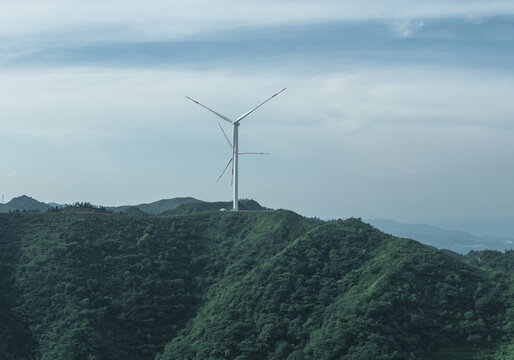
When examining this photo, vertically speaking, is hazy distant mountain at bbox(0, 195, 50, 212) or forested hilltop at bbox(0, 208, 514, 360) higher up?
hazy distant mountain at bbox(0, 195, 50, 212)

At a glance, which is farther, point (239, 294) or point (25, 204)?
point (25, 204)

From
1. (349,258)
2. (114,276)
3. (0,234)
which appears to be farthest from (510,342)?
(0,234)

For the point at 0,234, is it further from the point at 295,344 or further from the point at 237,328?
the point at 295,344

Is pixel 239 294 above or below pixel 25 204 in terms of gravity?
below

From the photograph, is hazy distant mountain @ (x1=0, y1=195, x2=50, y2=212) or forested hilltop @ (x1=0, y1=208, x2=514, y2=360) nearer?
forested hilltop @ (x1=0, y1=208, x2=514, y2=360)

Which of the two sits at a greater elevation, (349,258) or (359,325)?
(349,258)

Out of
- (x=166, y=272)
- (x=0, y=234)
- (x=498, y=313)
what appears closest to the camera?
(x=498, y=313)

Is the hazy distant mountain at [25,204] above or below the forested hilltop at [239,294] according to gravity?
above

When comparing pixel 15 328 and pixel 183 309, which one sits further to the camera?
pixel 183 309
